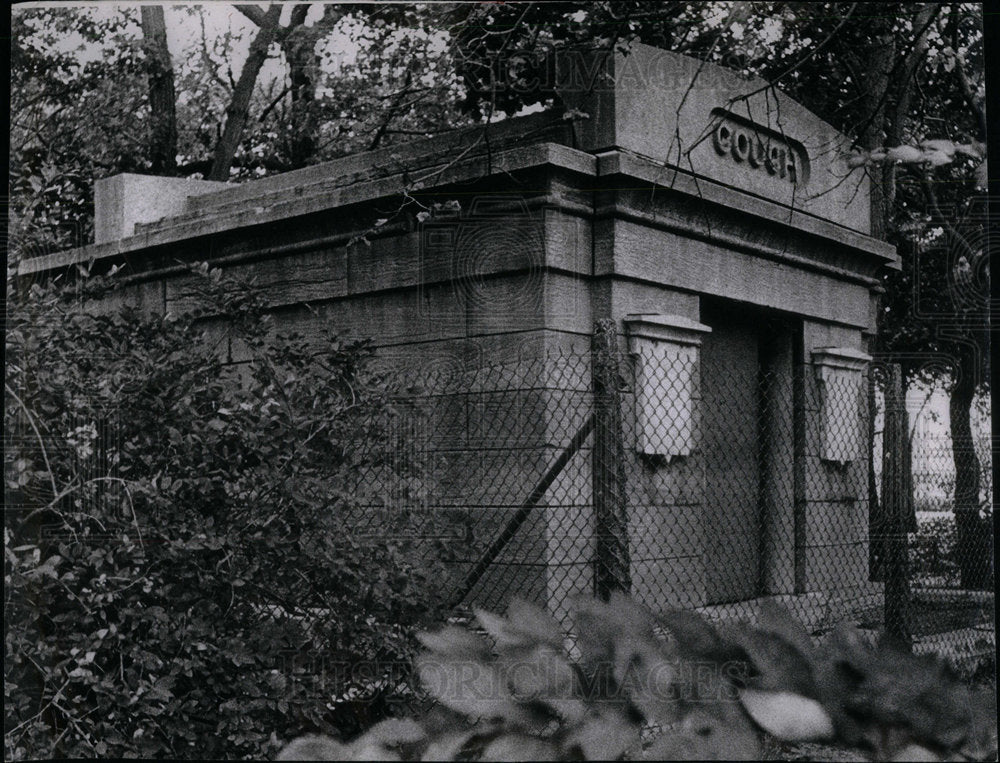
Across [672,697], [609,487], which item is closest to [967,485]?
[609,487]

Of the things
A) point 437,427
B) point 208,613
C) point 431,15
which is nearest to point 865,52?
point 431,15

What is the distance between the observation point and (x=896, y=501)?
567cm

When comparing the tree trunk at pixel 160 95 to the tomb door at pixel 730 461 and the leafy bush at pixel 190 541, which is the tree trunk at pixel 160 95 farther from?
the tomb door at pixel 730 461

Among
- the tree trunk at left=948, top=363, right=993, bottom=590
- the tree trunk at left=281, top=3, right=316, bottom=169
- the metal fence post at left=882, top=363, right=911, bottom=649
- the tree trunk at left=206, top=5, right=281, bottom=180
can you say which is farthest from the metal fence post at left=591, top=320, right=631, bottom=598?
the tree trunk at left=206, top=5, right=281, bottom=180

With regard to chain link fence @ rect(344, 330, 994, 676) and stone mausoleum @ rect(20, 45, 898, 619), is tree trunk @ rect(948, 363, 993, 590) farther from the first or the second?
stone mausoleum @ rect(20, 45, 898, 619)

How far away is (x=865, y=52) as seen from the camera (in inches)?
204

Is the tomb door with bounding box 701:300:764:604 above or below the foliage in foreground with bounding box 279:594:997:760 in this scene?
above

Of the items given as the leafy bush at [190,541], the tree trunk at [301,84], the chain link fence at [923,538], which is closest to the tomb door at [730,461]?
the chain link fence at [923,538]

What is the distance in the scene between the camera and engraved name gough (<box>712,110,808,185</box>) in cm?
541

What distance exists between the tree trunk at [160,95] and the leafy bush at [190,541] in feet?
2.40

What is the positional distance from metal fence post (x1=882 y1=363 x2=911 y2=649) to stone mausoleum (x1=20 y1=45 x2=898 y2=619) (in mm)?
336

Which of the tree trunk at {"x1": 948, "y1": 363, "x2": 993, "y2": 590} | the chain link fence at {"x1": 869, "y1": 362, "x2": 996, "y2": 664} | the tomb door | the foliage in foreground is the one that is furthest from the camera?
the tomb door

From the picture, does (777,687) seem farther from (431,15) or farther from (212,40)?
(212,40)

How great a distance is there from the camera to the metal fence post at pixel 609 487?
15.8 ft
